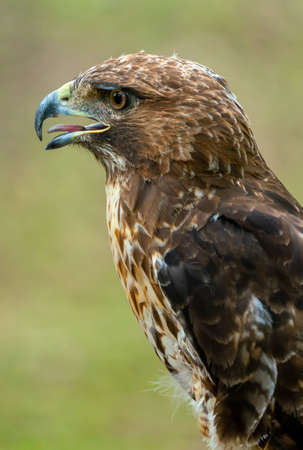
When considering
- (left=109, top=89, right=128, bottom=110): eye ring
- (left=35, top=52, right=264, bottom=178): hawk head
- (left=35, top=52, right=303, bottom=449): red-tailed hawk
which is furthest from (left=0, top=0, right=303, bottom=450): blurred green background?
(left=109, top=89, right=128, bottom=110): eye ring

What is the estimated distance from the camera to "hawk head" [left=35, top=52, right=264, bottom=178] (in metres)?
3.54

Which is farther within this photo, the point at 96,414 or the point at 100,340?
the point at 100,340

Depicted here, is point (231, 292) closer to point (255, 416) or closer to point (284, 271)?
point (284, 271)

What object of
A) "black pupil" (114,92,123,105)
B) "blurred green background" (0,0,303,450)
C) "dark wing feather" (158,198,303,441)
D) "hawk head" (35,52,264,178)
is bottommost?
"dark wing feather" (158,198,303,441)

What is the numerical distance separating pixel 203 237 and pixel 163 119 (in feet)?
1.56

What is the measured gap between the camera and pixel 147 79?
11.6 feet

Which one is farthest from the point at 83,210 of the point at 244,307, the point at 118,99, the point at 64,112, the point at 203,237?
the point at 244,307

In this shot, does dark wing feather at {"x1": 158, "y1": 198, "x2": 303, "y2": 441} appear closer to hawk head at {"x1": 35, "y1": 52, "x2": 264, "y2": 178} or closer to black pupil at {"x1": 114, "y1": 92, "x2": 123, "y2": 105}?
hawk head at {"x1": 35, "y1": 52, "x2": 264, "y2": 178}

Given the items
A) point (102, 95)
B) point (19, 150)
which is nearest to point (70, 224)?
point (19, 150)

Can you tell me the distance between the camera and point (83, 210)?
9805 mm

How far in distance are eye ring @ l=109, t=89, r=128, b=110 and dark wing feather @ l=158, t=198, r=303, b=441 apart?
573 mm

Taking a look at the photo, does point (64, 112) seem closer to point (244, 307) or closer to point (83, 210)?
point (244, 307)

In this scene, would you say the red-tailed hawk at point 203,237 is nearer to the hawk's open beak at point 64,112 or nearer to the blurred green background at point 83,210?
the hawk's open beak at point 64,112

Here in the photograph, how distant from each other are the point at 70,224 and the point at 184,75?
624 cm
